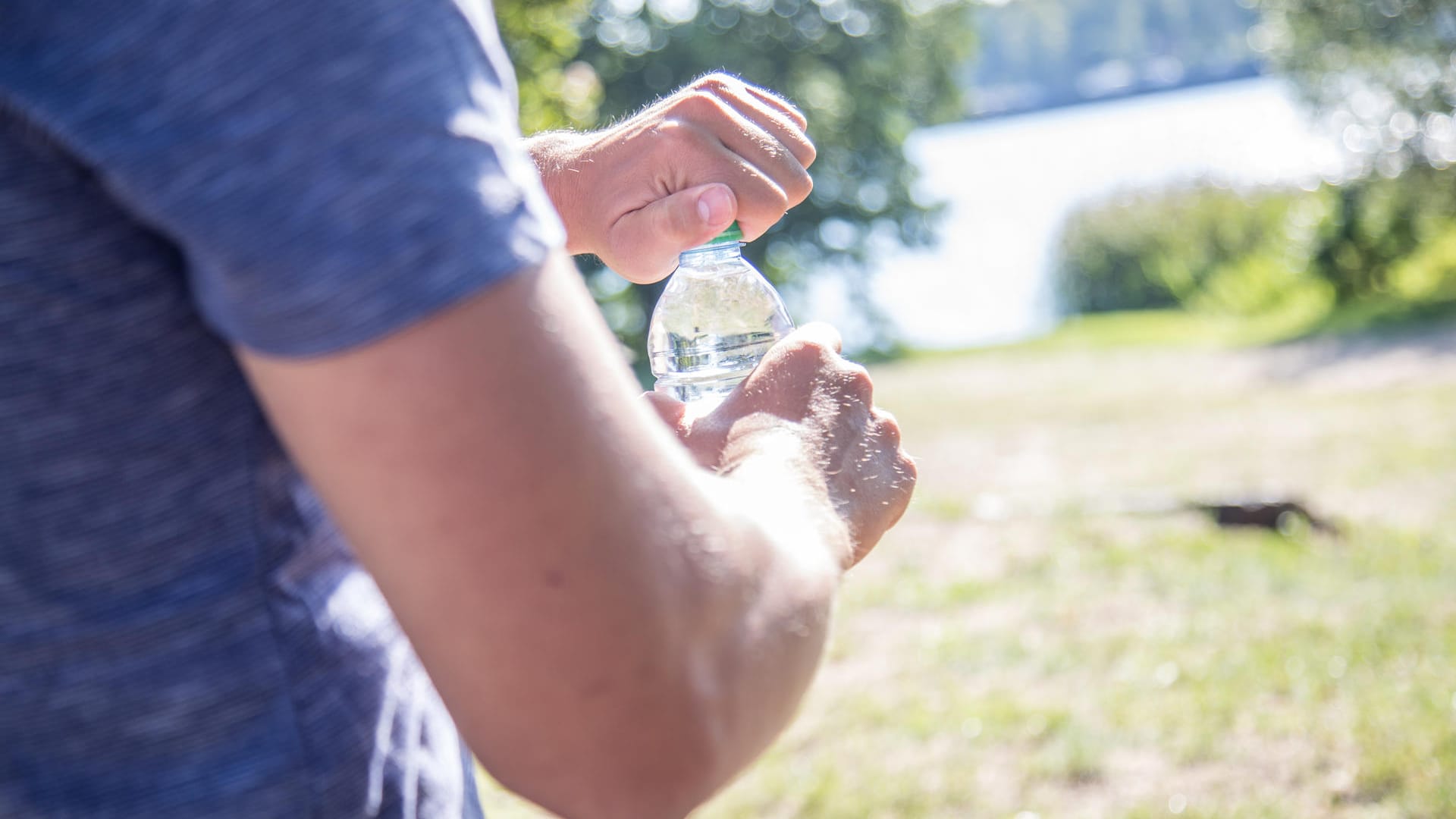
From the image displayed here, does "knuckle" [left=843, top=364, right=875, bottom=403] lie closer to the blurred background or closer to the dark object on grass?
the blurred background

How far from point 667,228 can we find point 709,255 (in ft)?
1.19

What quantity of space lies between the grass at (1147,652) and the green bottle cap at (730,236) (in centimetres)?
283

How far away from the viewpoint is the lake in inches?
953

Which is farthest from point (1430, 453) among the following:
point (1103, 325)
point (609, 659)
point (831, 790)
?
point (1103, 325)

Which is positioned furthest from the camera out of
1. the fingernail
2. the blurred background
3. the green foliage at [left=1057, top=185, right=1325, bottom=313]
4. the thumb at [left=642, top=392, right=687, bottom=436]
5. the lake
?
the lake

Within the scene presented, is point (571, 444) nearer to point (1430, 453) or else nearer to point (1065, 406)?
point (1430, 453)

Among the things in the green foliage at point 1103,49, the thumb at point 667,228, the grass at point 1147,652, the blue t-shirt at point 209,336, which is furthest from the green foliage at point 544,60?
the green foliage at point 1103,49

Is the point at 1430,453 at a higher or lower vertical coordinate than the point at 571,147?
lower

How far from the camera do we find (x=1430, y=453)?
28.8ft

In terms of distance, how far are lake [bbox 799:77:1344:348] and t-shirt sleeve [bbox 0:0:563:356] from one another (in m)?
19.7

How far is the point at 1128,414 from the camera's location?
40.2 feet

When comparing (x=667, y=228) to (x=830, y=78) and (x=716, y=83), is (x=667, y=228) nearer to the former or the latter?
(x=716, y=83)

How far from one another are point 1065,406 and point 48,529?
1306 centimetres

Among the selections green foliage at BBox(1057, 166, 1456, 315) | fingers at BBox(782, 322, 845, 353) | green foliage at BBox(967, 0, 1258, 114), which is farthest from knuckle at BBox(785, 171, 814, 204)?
green foliage at BBox(967, 0, 1258, 114)
